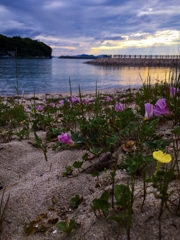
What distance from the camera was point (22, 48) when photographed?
102 m

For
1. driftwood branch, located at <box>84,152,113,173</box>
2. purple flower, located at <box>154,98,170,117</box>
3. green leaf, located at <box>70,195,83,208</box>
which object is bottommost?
green leaf, located at <box>70,195,83,208</box>

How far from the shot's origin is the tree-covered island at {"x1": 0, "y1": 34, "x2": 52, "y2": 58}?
89.2 metres

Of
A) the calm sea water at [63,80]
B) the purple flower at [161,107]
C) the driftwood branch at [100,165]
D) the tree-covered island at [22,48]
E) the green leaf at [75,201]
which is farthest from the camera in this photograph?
the tree-covered island at [22,48]

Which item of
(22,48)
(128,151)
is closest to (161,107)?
(128,151)

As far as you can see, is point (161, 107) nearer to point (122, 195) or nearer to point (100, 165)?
point (100, 165)

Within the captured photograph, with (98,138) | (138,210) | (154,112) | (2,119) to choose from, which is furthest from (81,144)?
(2,119)

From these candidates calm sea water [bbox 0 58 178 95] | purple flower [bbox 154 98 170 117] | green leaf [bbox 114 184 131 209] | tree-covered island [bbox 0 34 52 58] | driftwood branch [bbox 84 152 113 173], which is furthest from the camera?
tree-covered island [bbox 0 34 52 58]

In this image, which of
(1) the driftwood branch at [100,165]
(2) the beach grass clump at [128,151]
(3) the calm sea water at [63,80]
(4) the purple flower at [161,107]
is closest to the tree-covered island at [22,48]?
(3) the calm sea water at [63,80]

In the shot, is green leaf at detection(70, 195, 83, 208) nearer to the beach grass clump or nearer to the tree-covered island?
the beach grass clump

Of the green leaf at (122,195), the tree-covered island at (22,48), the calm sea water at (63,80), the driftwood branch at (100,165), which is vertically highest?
the tree-covered island at (22,48)

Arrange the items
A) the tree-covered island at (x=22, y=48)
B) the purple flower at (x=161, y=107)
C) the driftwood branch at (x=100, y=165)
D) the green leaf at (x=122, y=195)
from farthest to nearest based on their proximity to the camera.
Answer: the tree-covered island at (x=22, y=48) → the purple flower at (x=161, y=107) → the driftwood branch at (x=100, y=165) → the green leaf at (x=122, y=195)

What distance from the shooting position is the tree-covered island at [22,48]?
8925 cm

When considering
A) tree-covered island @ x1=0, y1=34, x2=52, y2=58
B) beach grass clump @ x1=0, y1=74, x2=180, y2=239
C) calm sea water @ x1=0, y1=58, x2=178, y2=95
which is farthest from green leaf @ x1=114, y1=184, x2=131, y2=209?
tree-covered island @ x1=0, y1=34, x2=52, y2=58

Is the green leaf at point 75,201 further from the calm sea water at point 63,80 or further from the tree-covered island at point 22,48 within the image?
the tree-covered island at point 22,48
